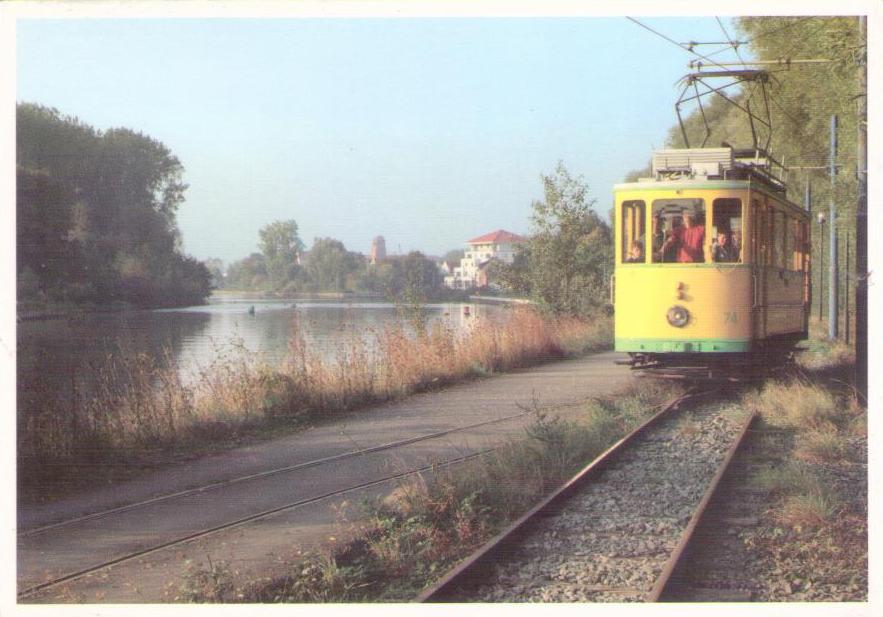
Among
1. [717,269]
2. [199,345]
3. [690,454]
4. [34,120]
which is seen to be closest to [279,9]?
[34,120]

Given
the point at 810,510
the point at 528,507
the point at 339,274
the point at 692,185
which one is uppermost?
the point at 692,185

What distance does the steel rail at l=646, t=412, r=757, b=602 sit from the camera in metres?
5.18

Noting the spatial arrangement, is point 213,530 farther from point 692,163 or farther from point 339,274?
point 339,274

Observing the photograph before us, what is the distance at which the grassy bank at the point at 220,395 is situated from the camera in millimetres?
8648

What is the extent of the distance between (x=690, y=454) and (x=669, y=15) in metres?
4.54

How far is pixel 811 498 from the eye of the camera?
265 inches

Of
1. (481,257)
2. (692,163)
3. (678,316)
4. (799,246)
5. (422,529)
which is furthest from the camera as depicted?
(481,257)

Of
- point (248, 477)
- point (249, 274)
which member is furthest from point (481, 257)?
point (248, 477)

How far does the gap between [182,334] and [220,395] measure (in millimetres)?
8151

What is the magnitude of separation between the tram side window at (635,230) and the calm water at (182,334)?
4559 mm

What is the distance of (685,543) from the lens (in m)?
5.88

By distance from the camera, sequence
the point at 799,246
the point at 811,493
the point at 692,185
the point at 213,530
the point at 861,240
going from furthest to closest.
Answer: the point at 799,246 < the point at 692,185 < the point at 861,240 < the point at 811,493 < the point at 213,530

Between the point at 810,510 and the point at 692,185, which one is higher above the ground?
the point at 692,185
